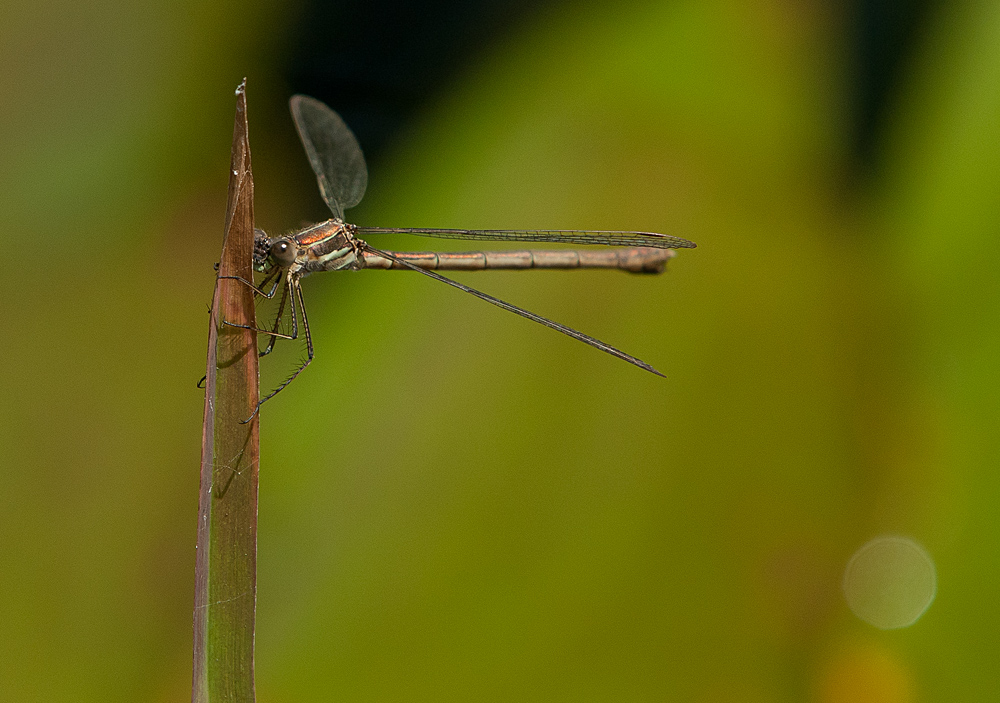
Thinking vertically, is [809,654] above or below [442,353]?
below

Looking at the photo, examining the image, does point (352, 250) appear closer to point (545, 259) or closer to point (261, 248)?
point (261, 248)

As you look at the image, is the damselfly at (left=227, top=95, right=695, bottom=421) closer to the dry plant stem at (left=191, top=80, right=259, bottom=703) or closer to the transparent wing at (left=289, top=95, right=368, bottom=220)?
the transparent wing at (left=289, top=95, right=368, bottom=220)

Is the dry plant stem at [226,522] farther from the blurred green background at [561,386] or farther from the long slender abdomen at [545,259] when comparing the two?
the long slender abdomen at [545,259]

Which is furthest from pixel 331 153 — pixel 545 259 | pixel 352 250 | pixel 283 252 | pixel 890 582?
pixel 890 582

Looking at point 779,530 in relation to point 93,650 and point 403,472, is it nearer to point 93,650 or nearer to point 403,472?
point 403,472

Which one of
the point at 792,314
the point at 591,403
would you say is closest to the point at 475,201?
the point at 591,403
